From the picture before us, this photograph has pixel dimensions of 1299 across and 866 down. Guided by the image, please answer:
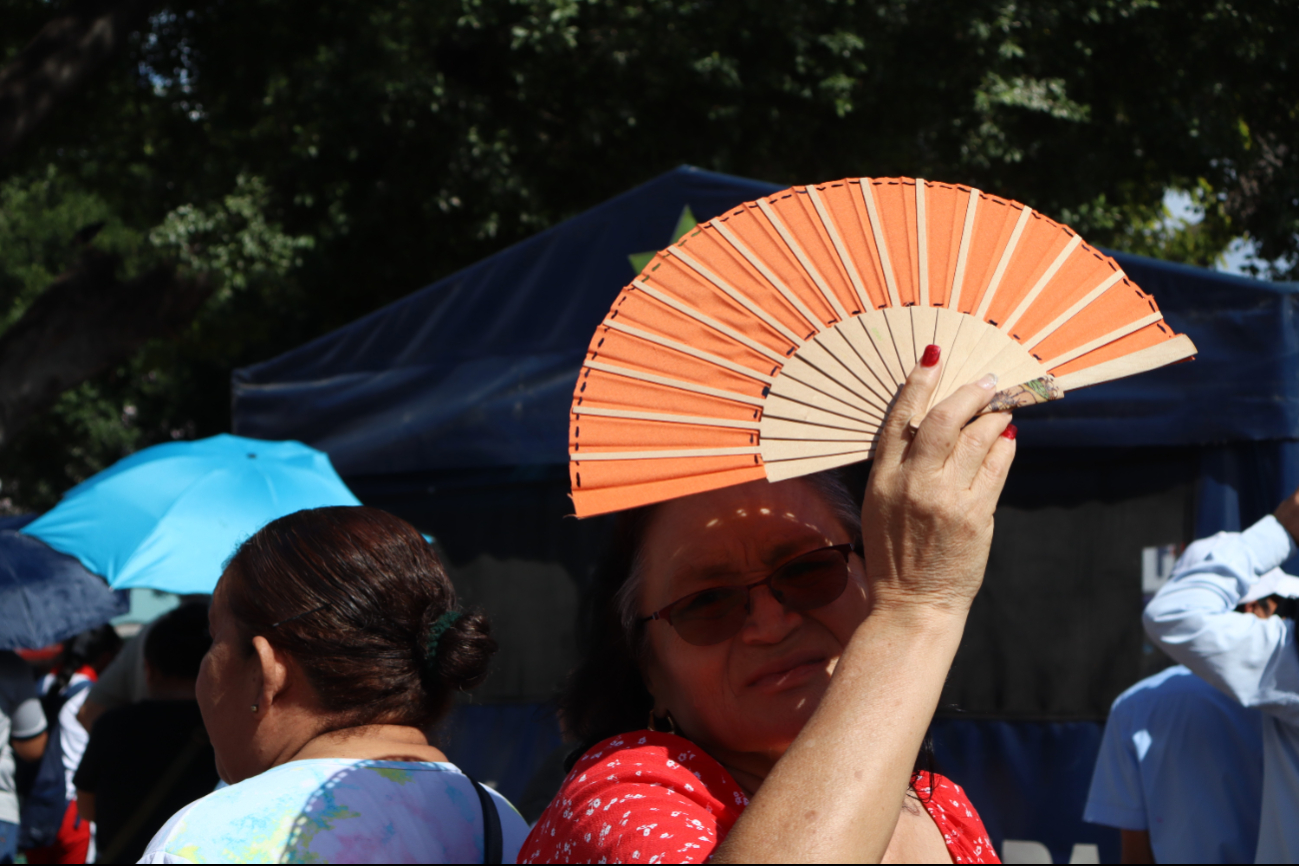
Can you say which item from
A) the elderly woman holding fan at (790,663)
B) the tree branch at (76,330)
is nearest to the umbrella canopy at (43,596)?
the elderly woman holding fan at (790,663)

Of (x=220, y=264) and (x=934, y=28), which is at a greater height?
(x=934, y=28)

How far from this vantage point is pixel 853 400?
1.04 metres

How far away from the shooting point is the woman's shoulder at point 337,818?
1341mm

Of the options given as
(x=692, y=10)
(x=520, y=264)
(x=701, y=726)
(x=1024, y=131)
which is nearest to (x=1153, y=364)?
(x=701, y=726)

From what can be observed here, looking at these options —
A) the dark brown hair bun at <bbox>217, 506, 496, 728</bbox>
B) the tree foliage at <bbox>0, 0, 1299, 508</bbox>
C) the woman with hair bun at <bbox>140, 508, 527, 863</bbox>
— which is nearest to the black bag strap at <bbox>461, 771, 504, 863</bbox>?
the woman with hair bun at <bbox>140, 508, 527, 863</bbox>

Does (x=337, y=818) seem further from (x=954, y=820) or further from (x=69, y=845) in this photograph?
(x=69, y=845)

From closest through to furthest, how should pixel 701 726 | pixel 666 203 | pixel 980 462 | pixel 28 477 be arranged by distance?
1. pixel 980 462
2. pixel 701 726
3. pixel 666 203
4. pixel 28 477

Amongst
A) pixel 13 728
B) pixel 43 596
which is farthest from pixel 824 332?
pixel 13 728

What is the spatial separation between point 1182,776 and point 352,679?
2.71 m

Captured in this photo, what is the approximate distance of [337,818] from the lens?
141cm

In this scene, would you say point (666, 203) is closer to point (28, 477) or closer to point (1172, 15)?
point (1172, 15)

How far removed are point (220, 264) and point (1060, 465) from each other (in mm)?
7749

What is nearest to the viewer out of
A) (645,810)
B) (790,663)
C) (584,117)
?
(645,810)

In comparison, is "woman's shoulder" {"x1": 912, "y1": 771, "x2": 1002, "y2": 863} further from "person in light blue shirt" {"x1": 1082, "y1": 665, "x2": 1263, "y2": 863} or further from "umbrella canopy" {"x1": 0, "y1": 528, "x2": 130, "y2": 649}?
"umbrella canopy" {"x1": 0, "y1": 528, "x2": 130, "y2": 649}
